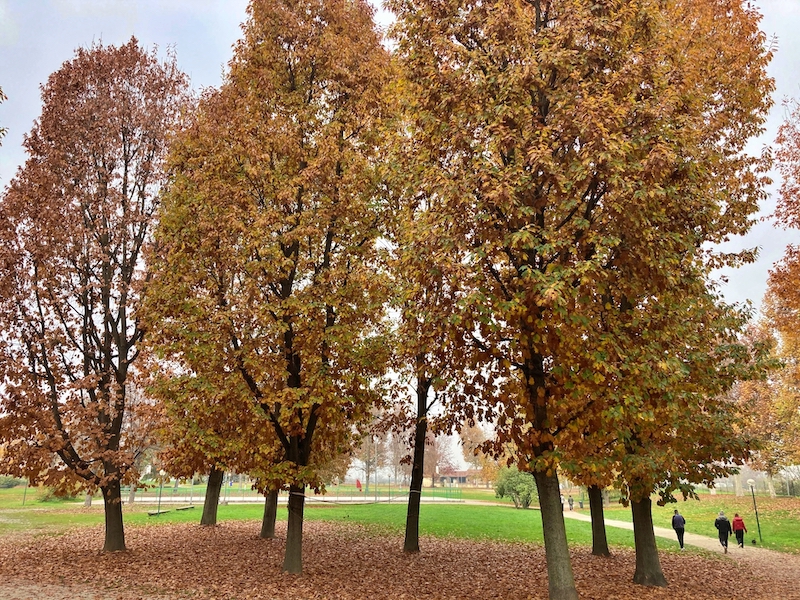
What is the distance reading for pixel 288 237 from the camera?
10.3m

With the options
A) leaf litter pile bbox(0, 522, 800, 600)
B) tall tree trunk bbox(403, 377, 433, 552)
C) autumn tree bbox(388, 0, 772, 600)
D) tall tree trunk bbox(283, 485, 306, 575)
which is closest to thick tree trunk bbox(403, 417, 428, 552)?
tall tree trunk bbox(403, 377, 433, 552)

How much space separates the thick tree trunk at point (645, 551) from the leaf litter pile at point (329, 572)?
312 mm

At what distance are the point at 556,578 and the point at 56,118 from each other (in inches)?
617

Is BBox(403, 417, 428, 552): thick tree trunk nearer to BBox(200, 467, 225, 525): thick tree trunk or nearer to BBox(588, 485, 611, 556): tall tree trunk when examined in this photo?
BBox(588, 485, 611, 556): tall tree trunk

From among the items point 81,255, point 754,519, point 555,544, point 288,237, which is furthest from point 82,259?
point 754,519

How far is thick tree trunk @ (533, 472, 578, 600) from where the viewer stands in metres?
7.72

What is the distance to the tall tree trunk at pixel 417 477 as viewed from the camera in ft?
47.2

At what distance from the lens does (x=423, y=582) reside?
10.8m

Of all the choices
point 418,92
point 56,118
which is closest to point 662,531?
point 418,92

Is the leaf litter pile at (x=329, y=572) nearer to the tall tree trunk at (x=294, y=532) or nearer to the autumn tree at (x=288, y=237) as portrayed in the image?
A: the tall tree trunk at (x=294, y=532)

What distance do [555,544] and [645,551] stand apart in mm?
4425

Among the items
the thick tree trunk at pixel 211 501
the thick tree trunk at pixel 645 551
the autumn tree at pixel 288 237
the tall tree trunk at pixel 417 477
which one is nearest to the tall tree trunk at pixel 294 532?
the autumn tree at pixel 288 237

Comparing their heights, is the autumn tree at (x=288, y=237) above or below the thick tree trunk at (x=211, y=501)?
above

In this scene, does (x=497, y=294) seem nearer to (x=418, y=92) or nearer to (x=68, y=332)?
(x=418, y=92)
